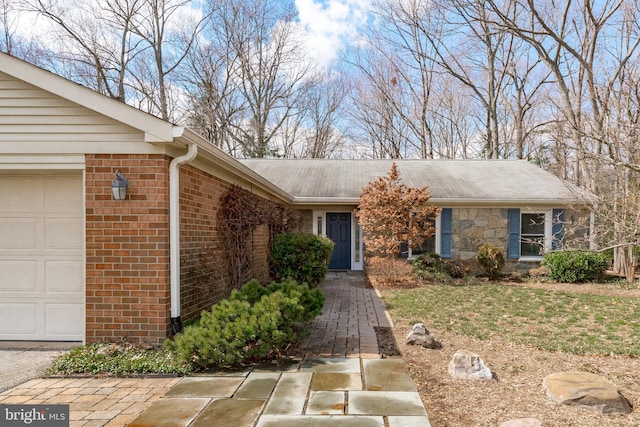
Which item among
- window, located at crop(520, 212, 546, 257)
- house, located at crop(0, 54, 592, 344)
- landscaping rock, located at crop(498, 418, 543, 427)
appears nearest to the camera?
landscaping rock, located at crop(498, 418, 543, 427)

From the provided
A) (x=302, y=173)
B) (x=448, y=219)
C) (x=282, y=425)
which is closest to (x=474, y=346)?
(x=282, y=425)

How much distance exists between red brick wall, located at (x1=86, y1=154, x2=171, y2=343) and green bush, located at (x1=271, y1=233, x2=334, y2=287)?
391cm

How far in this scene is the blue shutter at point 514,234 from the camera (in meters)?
11.4

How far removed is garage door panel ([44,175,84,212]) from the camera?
4.80 metres

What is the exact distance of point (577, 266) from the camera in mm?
10391

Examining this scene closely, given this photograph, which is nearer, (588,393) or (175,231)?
(588,393)

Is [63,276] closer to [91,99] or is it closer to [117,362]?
[117,362]

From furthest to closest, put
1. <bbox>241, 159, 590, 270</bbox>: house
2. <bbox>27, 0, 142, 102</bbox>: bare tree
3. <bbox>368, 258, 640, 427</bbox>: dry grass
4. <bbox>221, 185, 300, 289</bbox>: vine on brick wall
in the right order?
1. <bbox>27, 0, 142, 102</bbox>: bare tree
2. <bbox>241, 159, 590, 270</bbox>: house
3. <bbox>221, 185, 300, 289</bbox>: vine on brick wall
4. <bbox>368, 258, 640, 427</bbox>: dry grass

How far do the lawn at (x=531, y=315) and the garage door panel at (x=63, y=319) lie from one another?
4.41m

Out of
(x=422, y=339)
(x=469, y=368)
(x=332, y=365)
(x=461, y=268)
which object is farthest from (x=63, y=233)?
(x=461, y=268)

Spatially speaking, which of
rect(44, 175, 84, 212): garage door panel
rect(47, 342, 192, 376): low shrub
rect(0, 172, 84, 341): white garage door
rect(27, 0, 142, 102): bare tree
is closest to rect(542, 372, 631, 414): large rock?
rect(47, 342, 192, 376): low shrub

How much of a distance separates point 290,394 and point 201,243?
260 cm

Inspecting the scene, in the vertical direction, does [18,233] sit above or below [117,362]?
above

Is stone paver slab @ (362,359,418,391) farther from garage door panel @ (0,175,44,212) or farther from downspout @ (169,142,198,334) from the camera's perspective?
garage door panel @ (0,175,44,212)
